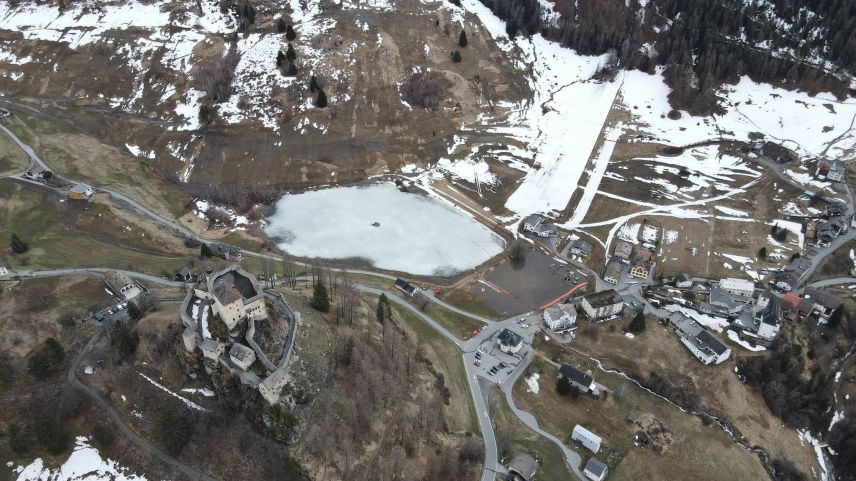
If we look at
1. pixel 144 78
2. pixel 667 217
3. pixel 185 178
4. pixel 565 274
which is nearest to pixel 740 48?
pixel 667 217

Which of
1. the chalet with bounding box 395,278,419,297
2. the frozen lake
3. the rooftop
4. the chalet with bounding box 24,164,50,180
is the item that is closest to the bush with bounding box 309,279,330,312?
the chalet with bounding box 395,278,419,297

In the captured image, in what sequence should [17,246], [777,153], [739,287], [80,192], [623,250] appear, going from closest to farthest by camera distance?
[17,246]
[739,287]
[623,250]
[80,192]
[777,153]

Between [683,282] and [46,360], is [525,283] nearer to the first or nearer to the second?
[683,282]

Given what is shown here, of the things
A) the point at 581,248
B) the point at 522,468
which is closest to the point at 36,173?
the point at 522,468

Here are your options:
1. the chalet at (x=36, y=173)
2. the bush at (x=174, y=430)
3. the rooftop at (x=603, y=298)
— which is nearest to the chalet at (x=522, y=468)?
the rooftop at (x=603, y=298)

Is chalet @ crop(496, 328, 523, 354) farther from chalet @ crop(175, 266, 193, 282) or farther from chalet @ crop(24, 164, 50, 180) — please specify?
chalet @ crop(24, 164, 50, 180)

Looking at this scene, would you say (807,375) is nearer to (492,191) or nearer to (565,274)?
(565,274)

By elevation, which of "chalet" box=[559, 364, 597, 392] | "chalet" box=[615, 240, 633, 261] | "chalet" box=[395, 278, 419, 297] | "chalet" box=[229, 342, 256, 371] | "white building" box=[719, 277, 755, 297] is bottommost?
"chalet" box=[395, 278, 419, 297]
